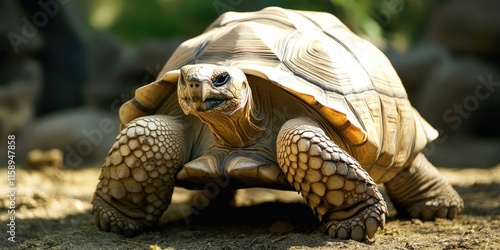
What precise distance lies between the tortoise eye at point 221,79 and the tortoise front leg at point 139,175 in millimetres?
597

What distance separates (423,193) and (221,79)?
6.43ft

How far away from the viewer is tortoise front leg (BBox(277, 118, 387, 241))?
9.89ft

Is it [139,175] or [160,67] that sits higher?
[139,175]

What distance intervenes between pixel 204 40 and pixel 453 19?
6.53 metres

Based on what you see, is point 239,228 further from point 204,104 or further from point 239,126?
point 204,104

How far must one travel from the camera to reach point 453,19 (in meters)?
9.25

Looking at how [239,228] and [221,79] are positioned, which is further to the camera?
[239,228]

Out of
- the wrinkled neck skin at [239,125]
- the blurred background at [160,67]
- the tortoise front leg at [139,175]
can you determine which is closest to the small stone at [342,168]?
the wrinkled neck skin at [239,125]

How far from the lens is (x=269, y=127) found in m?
3.46

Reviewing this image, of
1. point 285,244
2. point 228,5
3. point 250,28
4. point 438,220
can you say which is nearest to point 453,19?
point 228,5

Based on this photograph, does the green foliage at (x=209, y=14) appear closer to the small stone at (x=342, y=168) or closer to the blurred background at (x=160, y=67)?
the blurred background at (x=160, y=67)

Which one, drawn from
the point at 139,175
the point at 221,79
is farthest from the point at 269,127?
the point at 139,175

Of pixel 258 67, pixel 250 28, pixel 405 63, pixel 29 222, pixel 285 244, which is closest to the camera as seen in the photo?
pixel 285 244

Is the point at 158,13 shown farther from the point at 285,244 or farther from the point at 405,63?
the point at 285,244
